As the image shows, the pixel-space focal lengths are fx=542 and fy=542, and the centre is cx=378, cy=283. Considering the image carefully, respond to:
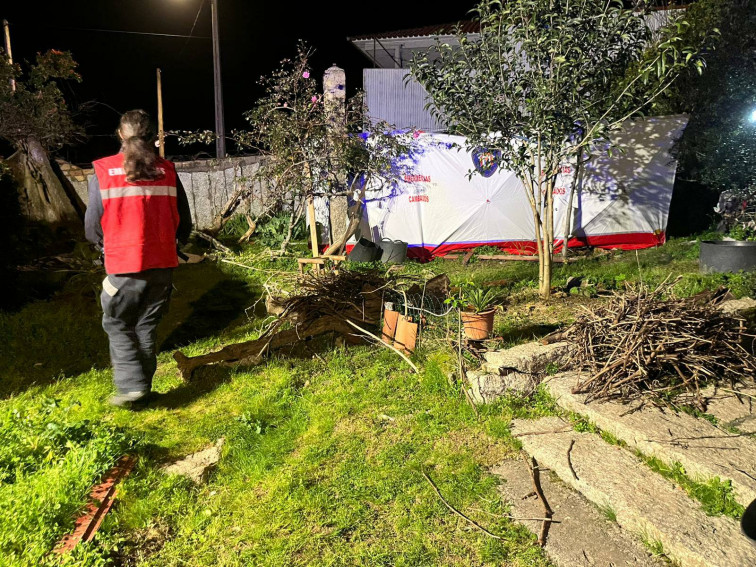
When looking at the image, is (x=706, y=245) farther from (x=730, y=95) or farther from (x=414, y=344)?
(x=414, y=344)

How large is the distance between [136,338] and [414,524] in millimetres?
2517

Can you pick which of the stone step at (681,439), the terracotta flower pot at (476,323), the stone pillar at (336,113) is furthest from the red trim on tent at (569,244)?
the stone step at (681,439)

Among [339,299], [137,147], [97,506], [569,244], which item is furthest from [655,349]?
[569,244]

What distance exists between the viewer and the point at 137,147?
147 inches

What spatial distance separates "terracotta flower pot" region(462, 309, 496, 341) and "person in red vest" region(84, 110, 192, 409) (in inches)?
94.1

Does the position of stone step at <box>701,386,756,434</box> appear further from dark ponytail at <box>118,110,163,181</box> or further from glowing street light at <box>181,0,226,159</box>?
glowing street light at <box>181,0,226,159</box>

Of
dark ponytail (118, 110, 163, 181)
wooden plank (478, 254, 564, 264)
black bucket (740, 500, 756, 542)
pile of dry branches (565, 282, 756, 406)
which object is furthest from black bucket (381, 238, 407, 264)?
black bucket (740, 500, 756, 542)

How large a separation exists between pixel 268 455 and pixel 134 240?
176cm

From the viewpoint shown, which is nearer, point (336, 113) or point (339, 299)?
point (339, 299)

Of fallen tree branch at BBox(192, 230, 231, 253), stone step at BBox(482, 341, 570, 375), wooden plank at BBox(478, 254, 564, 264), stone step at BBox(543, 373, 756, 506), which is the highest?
fallen tree branch at BBox(192, 230, 231, 253)

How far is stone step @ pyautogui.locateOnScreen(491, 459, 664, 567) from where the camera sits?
95.5 inches

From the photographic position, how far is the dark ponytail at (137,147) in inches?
146

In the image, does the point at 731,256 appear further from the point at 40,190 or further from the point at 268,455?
the point at 40,190

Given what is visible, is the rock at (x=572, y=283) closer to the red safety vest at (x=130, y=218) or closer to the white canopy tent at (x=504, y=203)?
the white canopy tent at (x=504, y=203)
